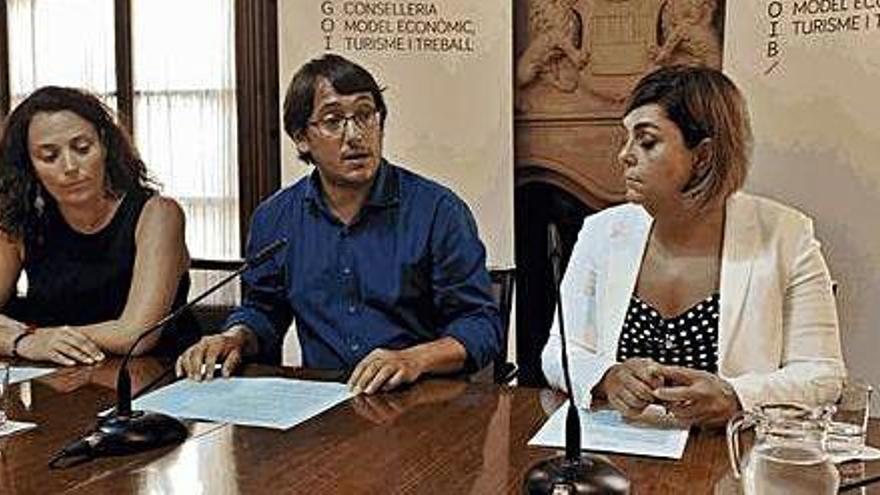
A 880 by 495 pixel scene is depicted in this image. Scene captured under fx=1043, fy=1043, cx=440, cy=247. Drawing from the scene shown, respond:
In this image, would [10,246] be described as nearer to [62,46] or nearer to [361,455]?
[361,455]

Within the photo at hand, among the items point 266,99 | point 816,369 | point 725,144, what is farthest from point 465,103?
point 816,369

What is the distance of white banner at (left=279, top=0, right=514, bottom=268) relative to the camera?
11.8 ft

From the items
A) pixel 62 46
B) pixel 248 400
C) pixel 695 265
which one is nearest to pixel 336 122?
pixel 248 400

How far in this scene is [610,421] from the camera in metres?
1.60

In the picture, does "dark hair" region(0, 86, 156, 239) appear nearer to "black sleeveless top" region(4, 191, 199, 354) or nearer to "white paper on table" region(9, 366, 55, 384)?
"black sleeveless top" region(4, 191, 199, 354)

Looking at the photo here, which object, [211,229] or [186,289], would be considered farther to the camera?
[211,229]

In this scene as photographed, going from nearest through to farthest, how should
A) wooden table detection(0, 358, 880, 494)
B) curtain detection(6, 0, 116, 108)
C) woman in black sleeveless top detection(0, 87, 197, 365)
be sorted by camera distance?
wooden table detection(0, 358, 880, 494), woman in black sleeveless top detection(0, 87, 197, 365), curtain detection(6, 0, 116, 108)

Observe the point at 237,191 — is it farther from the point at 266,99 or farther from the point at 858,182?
the point at 858,182

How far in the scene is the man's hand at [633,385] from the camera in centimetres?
158

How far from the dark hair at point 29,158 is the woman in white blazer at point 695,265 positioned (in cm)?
113

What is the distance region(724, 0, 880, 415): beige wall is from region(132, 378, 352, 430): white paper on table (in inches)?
67.3

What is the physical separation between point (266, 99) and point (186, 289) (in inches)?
83.6

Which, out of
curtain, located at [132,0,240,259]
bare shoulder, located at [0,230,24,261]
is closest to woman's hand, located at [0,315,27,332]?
bare shoulder, located at [0,230,24,261]

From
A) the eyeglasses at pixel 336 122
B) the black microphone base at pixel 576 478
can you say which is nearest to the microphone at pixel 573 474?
the black microphone base at pixel 576 478
